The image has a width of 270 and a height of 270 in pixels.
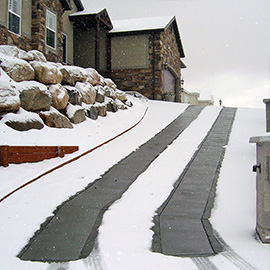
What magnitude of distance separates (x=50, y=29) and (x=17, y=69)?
691 cm

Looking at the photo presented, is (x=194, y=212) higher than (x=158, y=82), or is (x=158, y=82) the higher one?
(x=158, y=82)

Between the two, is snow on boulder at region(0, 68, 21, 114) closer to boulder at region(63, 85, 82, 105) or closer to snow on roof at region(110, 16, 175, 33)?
boulder at region(63, 85, 82, 105)

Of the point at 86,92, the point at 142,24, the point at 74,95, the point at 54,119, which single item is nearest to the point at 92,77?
the point at 86,92

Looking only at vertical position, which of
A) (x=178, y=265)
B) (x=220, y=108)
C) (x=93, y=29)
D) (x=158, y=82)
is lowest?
(x=178, y=265)

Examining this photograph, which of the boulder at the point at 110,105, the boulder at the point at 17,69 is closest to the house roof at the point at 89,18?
the boulder at the point at 110,105

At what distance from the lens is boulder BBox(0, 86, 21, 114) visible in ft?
23.9

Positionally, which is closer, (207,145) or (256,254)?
(256,254)

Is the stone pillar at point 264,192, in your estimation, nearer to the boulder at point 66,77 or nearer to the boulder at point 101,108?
the boulder at point 66,77

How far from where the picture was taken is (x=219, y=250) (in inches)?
133

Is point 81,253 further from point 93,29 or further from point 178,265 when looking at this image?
point 93,29

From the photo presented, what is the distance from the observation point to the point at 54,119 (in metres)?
8.73

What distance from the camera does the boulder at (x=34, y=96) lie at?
813cm

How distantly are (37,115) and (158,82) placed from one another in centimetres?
1165

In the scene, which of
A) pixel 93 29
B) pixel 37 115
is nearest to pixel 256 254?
pixel 37 115
